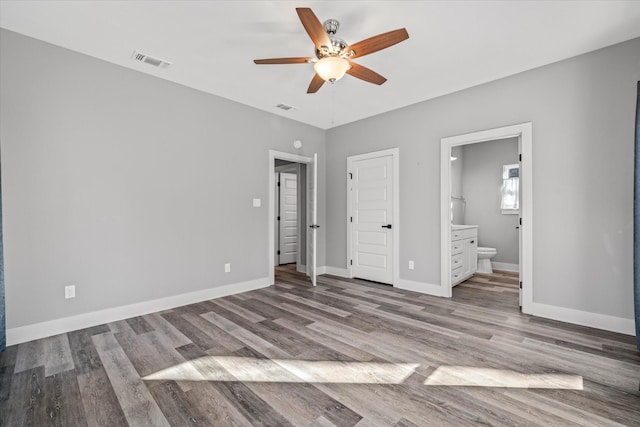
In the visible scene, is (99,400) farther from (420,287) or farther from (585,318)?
(585,318)

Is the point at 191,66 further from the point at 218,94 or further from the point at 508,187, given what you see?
the point at 508,187

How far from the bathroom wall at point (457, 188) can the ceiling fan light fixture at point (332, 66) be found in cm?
459

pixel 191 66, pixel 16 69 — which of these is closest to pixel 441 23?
pixel 191 66

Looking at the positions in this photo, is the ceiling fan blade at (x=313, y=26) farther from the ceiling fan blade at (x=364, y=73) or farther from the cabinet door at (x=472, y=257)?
the cabinet door at (x=472, y=257)

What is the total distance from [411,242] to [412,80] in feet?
7.25

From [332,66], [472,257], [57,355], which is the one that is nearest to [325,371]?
[57,355]

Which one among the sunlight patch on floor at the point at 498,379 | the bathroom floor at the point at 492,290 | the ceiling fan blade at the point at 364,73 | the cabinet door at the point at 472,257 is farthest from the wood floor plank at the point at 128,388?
the cabinet door at the point at 472,257

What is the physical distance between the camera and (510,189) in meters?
5.89

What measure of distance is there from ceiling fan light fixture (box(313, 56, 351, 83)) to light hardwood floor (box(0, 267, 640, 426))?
2.32 meters

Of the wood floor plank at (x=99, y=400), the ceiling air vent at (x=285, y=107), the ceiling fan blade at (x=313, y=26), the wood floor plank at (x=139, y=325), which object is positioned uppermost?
the ceiling air vent at (x=285, y=107)

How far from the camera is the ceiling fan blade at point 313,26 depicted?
188 centimetres

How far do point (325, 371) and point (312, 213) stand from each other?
3.19 metres

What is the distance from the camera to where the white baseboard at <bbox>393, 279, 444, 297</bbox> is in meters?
4.07

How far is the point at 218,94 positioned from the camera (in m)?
4.00
